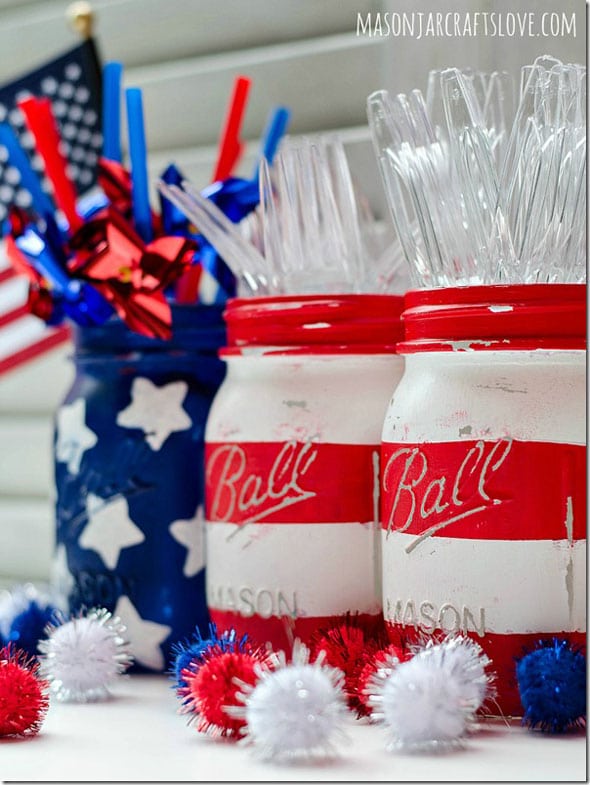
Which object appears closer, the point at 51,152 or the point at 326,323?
the point at 326,323

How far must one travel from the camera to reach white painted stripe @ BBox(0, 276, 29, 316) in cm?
116

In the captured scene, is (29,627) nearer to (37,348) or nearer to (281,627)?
(281,627)

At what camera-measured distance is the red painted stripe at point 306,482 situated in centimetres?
65

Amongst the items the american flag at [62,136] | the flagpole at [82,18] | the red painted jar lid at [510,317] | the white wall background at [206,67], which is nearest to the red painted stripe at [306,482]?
the red painted jar lid at [510,317]

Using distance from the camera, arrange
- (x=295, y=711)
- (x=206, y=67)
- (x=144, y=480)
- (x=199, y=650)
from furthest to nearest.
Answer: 1. (x=206, y=67)
2. (x=144, y=480)
3. (x=199, y=650)
4. (x=295, y=711)

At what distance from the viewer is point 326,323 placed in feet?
2.16

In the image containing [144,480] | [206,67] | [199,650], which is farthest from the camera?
[206,67]

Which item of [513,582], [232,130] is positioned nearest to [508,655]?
[513,582]

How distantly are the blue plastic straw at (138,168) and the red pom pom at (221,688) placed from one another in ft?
1.04

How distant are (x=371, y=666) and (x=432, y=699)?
2.6 inches

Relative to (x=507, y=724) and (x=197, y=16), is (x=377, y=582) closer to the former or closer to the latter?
(x=507, y=724)

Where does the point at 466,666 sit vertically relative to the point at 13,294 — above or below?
below

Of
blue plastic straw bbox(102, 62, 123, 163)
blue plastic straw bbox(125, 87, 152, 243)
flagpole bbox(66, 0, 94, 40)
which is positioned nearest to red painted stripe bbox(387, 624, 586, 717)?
blue plastic straw bbox(125, 87, 152, 243)

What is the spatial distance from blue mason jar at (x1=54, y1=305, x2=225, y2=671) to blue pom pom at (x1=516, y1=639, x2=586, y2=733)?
0.91 ft
